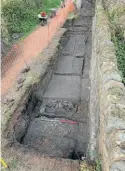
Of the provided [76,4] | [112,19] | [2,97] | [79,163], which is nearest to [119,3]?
[112,19]

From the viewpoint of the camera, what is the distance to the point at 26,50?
13672 mm

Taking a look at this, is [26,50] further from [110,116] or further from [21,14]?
[110,116]

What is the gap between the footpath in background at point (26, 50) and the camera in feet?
37.7

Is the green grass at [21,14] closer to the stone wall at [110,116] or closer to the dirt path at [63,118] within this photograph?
the dirt path at [63,118]

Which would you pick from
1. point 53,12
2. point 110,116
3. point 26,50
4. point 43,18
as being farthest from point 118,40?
point 53,12

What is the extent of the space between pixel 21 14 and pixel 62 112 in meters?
8.25

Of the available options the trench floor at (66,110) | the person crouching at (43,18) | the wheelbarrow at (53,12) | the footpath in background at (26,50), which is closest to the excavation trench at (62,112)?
the trench floor at (66,110)

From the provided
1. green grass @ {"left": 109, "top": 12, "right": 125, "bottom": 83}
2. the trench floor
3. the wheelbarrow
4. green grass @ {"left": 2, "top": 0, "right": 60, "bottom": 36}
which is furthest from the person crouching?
green grass @ {"left": 109, "top": 12, "right": 125, "bottom": 83}

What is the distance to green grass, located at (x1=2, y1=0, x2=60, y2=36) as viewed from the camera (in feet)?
49.0

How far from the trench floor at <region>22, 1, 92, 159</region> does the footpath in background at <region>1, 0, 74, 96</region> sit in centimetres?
110

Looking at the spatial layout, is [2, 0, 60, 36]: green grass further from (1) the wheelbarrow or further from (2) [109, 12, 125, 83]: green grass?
(2) [109, 12, 125, 83]: green grass

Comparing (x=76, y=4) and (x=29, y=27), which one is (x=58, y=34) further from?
(x=76, y=4)

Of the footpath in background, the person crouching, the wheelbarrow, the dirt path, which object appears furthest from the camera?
the wheelbarrow

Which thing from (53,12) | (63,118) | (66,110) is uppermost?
(53,12)
